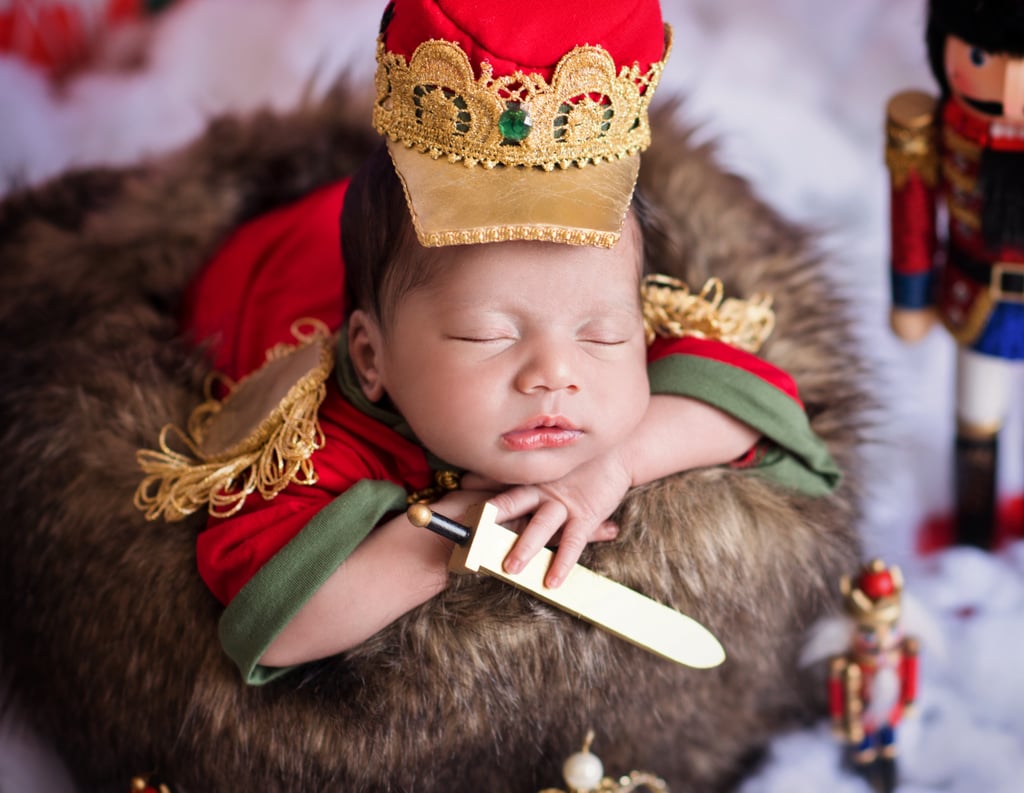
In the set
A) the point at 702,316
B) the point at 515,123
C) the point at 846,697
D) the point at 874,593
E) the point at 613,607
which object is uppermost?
the point at 515,123

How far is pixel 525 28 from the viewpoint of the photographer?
2.53 ft

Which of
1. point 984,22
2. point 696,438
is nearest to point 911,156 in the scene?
point 984,22

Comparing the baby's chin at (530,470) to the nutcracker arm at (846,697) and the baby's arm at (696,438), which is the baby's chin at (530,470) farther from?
the nutcracker arm at (846,697)

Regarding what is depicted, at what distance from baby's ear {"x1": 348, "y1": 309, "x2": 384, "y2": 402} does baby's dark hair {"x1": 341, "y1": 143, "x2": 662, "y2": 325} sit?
1cm

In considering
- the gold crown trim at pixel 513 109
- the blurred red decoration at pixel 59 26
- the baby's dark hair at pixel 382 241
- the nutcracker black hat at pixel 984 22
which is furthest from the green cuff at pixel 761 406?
the blurred red decoration at pixel 59 26

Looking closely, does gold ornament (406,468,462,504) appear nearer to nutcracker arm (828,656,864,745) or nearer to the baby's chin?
the baby's chin

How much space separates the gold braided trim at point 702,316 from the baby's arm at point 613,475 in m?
0.10

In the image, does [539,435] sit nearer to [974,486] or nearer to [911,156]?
[911,156]

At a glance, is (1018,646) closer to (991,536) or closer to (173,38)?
(991,536)

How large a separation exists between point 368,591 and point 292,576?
0.05 meters

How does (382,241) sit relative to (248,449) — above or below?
above

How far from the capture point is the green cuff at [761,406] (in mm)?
946

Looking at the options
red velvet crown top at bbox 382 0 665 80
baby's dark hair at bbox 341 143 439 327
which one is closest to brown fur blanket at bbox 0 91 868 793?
baby's dark hair at bbox 341 143 439 327

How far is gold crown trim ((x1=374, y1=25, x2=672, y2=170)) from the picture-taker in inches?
30.5
